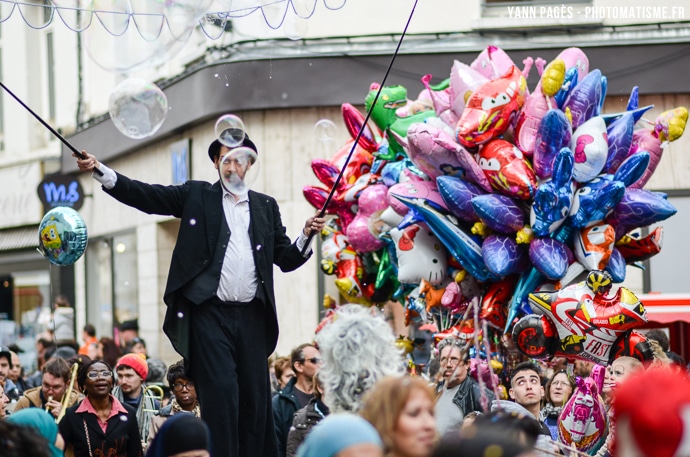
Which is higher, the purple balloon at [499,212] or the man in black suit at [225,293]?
the purple balloon at [499,212]

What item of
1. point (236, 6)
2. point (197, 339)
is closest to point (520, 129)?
point (236, 6)

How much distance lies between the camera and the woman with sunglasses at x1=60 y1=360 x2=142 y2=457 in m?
7.29

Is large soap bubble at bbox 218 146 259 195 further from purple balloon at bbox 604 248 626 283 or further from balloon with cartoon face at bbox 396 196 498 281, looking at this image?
purple balloon at bbox 604 248 626 283

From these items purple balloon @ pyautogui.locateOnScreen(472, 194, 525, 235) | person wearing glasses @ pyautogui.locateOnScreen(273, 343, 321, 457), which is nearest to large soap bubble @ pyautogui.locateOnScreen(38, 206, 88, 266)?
person wearing glasses @ pyautogui.locateOnScreen(273, 343, 321, 457)

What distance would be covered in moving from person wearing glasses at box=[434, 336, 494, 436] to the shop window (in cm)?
1214

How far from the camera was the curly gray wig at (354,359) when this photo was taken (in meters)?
5.04

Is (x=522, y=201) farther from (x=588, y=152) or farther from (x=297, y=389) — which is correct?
(x=297, y=389)

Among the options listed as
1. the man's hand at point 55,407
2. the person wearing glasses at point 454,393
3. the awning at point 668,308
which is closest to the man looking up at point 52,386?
the man's hand at point 55,407

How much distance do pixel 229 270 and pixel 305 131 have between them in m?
9.04

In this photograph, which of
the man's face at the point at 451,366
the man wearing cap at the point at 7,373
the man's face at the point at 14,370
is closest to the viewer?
the man's face at the point at 451,366

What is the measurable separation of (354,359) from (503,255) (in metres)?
3.46

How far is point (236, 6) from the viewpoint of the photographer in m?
8.30

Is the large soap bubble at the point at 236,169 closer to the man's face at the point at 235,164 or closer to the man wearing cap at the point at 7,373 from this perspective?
the man's face at the point at 235,164

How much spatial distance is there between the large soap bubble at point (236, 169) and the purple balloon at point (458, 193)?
2288 millimetres
